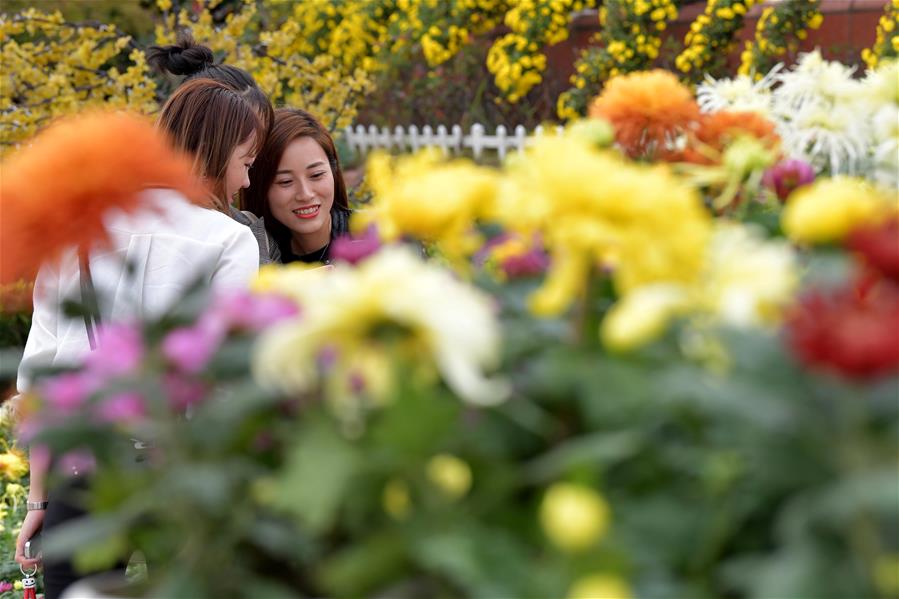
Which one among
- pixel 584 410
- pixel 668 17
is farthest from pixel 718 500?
pixel 668 17

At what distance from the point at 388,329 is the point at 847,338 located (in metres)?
0.27

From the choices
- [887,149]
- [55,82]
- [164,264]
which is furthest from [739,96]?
[55,82]

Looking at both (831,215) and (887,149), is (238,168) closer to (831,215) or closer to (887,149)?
(887,149)

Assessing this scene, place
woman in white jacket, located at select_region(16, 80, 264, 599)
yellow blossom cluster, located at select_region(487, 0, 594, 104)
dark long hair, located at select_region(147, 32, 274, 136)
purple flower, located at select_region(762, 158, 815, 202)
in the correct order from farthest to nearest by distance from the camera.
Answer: yellow blossom cluster, located at select_region(487, 0, 594, 104), dark long hair, located at select_region(147, 32, 274, 136), woman in white jacket, located at select_region(16, 80, 264, 599), purple flower, located at select_region(762, 158, 815, 202)

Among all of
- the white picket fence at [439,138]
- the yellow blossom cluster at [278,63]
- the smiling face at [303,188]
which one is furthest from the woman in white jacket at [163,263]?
the white picket fence at [439,138]

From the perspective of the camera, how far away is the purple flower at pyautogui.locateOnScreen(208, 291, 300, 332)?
2.60ft

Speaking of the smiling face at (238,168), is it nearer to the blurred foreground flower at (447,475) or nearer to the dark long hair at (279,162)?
the dark long hair at (279,162)

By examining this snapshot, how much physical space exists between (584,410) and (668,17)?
7.88m

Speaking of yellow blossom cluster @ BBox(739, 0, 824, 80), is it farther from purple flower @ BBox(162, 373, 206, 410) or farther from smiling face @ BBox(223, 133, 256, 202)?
purple flower @ BBox(162, 373, 206, 410)

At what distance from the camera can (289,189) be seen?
2930 mm

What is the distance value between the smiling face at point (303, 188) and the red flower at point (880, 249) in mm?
2321

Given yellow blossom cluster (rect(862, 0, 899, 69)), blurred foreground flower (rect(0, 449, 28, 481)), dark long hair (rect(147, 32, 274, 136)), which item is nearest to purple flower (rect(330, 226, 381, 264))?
dark long hair (rect(147, 32, 274, 136))

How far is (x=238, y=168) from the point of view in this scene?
264 cm

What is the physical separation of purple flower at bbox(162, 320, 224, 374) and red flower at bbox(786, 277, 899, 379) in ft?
1.23
